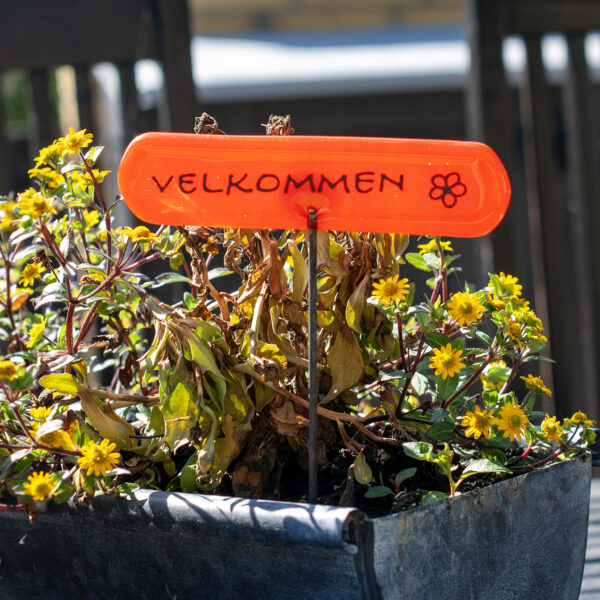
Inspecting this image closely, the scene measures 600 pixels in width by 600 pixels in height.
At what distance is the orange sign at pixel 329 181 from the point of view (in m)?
0.62

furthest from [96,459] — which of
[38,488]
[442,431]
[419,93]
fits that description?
[419,93]

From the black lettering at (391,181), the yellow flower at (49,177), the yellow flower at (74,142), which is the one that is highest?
the yellow flower at (74,142)

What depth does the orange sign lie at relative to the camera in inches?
24.5

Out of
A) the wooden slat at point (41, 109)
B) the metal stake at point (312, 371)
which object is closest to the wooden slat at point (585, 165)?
the wooden slat at point (41, 109)

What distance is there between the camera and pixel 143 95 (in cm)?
306

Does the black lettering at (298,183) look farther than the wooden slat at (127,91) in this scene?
No

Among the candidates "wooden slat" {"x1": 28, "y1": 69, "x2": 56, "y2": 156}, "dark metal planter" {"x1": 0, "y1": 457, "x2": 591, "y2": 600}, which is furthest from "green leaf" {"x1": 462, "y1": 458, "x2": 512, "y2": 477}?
"wooden slat" {"x1": 28, "y1": 69, "x2": 56, "y2": 156}

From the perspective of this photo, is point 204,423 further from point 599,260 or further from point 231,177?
point 599,260

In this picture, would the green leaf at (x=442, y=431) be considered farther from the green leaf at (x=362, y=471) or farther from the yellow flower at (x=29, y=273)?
the yellow flower at (x=29, y=273)

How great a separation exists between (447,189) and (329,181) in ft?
0.29

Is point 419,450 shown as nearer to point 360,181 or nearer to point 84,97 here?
point 360,181

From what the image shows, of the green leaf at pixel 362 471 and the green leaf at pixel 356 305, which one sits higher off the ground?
the green leaf at pixel 356 305

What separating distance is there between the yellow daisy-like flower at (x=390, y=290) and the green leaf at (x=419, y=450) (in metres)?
0.12

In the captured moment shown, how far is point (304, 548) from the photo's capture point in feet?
1.79
